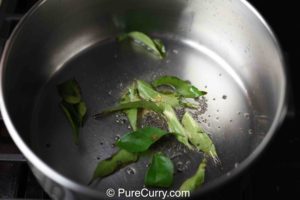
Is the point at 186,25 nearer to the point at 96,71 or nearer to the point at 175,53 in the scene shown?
the point at 175,53

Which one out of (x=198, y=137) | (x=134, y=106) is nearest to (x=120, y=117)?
(x=134, y=106)

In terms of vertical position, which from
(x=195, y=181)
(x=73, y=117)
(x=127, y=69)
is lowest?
(x=195, y=181)

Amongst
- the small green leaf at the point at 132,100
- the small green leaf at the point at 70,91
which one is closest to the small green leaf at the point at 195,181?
the small green leaf at the point at 132,100

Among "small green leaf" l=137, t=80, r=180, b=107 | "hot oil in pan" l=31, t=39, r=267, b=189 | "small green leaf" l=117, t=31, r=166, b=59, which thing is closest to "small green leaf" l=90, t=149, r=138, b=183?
"hot oil in pan" l=31, t=39, r=267, b=189

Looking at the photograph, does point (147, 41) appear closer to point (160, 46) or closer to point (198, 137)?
point (160, 46)

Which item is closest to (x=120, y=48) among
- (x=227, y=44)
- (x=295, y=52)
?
(x=227, y=44)

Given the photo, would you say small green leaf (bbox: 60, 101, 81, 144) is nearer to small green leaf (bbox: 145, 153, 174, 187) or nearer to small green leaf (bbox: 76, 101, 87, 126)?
small green leaf (bbox: 76, 101, 87, 126)

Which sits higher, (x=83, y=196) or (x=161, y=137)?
(x=161, y=137)

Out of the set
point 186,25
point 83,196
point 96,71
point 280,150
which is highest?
point 186,25
